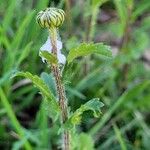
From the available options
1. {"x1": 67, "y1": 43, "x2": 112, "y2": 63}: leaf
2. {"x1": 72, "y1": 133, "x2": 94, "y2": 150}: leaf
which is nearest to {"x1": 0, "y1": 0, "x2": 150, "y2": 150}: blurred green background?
{"x1": 72, "y1": 133, "x2": 94, "y2": 150}: leaf

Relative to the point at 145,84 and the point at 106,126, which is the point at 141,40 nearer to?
the point at 145,84

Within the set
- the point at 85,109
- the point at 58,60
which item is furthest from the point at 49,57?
the point at 85,109

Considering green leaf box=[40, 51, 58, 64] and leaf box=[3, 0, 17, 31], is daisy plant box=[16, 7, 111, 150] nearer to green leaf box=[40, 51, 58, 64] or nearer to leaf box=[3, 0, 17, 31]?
green leaf box=[40, 51, 58, 64]

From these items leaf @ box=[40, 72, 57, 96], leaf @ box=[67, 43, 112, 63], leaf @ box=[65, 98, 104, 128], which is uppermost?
leaf @ box=[67, 43, 112, 63]

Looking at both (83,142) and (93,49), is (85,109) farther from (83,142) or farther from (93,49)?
(83,142)

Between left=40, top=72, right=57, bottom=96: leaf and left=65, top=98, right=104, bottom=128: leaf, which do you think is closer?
left=65, top=98, right=104, bottom=128: leaf

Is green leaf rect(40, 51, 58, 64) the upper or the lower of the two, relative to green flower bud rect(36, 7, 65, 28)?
lower

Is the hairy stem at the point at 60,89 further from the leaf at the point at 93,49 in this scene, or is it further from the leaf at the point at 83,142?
the leaf at the point at 83,142
